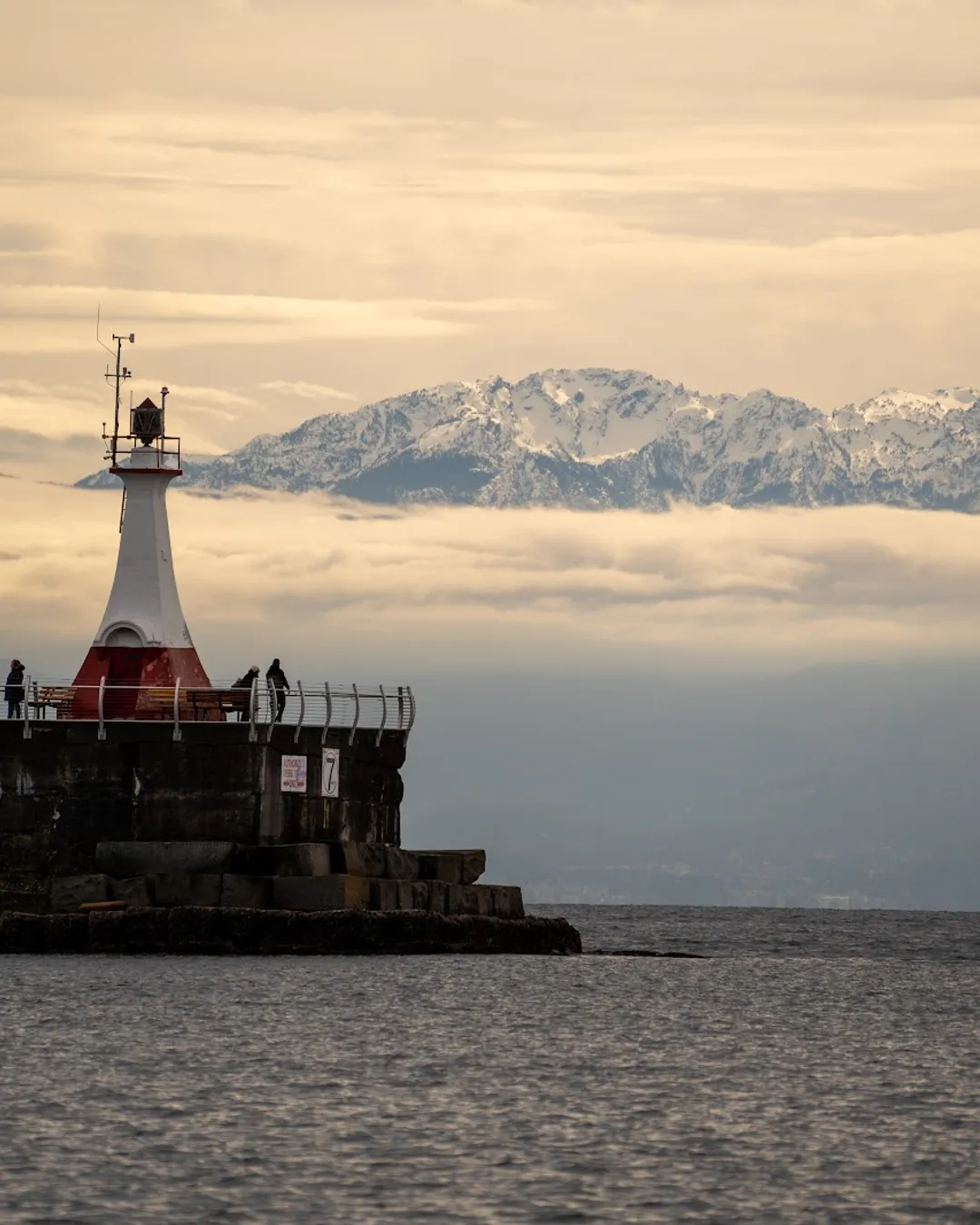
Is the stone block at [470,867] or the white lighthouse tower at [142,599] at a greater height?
the white lighthouse tower at [142,599]

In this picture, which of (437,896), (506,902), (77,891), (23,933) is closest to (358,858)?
(437,896)

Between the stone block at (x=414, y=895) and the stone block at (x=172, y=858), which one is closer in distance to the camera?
the stone block at (x=172, y=858)

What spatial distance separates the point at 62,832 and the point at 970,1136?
24.3 m

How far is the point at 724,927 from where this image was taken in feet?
370

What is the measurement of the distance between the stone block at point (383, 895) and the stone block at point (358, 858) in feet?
1.73

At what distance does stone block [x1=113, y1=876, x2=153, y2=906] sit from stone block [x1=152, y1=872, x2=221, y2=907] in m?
0.17

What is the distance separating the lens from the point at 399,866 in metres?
55.5

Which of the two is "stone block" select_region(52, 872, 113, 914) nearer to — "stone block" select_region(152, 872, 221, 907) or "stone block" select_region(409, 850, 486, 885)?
"stone block" select_region(152, 872, 221, 907)

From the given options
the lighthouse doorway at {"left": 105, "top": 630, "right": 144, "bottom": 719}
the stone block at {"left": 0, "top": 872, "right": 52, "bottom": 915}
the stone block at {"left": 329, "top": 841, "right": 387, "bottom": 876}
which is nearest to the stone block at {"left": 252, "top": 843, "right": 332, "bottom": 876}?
the stone block at {"left": 329, "top": 841, "right": 387, "bottom": 876}

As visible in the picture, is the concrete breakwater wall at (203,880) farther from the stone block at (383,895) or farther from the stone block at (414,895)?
the stone block at (414,895)

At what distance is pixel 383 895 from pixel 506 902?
708cm

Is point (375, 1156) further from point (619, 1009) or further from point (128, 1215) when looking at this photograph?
point (619, 1009)

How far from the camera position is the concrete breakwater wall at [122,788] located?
171 feet

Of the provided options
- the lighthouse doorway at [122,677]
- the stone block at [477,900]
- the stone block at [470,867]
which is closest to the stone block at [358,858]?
the stone block at [477,900]
